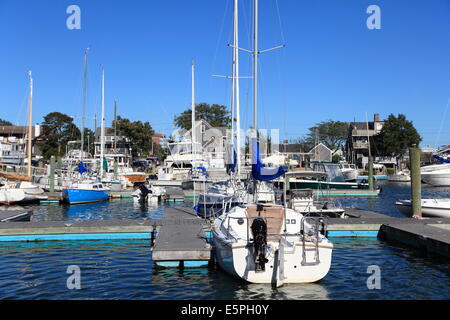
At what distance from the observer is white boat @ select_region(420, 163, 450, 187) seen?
61.8 metres

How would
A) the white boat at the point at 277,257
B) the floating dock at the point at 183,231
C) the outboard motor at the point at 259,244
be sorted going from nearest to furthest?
the outboard motor at the point at 259,244 → the white boat at the point at 277,257 → the floating dock at the point at 183,231

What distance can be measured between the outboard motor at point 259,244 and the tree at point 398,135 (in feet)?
293

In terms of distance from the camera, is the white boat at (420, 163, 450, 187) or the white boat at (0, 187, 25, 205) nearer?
the white boat at (0, 187, 25, 205)

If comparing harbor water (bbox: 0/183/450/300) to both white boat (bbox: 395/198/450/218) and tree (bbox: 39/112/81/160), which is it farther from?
tree (bbox: 39/112/81/160)

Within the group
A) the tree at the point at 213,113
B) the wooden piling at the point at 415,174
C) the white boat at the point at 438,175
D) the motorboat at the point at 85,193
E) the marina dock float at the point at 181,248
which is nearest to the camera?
the marina dock float at the point at 181,248

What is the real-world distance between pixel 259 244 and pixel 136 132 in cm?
8322

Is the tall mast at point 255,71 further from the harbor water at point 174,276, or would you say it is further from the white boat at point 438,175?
the white boat at point 438,175

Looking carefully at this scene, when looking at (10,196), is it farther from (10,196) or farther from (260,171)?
(260,171)

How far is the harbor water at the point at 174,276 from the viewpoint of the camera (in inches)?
476

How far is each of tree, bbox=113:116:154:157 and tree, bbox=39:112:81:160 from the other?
10.4 metres

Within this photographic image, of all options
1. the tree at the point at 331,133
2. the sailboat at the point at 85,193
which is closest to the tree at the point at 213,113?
the tree at the point at 331,133

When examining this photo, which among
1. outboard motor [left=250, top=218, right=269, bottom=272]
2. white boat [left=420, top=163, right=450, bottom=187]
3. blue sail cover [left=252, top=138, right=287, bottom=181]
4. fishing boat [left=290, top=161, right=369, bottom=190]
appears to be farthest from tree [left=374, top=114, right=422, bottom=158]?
outboard motor [left=250, top=218, right=269, bottom=272]

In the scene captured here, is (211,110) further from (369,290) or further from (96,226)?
(369,290)
